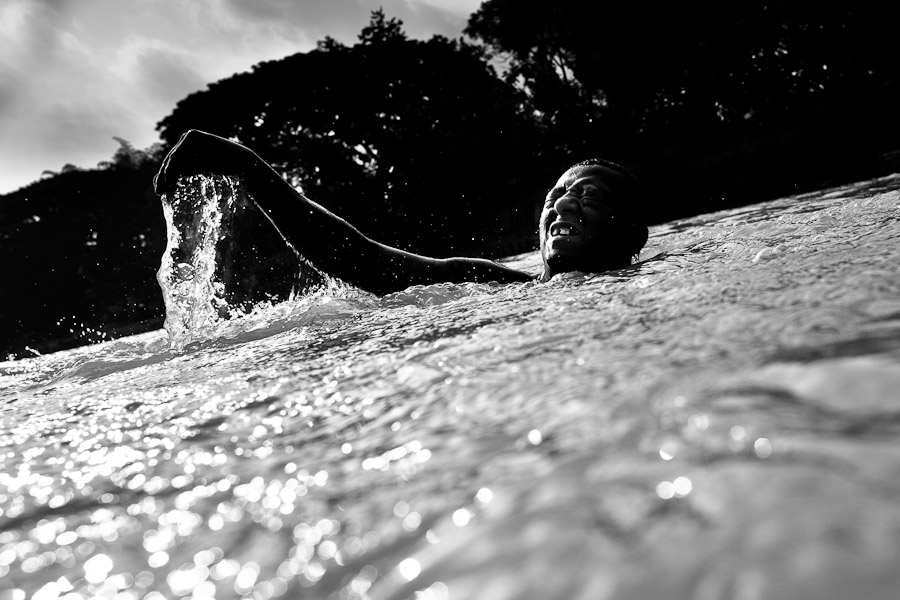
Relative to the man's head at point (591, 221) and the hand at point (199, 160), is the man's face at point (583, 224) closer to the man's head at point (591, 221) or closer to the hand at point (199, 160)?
the man's head at point (591, 221)

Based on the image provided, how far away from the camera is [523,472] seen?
650 mm

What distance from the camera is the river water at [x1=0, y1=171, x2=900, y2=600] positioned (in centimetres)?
46

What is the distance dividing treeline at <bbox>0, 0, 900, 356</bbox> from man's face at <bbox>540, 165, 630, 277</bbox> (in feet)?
37.7

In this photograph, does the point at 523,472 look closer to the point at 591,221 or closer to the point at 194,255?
the point at 591,221

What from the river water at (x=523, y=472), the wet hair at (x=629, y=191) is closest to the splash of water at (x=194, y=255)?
the wet hair at (x=629, y=191)

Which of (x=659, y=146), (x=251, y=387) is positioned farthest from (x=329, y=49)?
(x=251, y=387)

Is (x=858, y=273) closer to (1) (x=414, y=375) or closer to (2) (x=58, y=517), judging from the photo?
(1) (x=414, y=375)

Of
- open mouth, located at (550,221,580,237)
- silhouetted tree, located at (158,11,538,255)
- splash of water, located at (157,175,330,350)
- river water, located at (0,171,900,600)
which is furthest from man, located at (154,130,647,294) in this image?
silhouetted tree, located at (158,11,538,255)

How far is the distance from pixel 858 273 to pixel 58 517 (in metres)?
1.70

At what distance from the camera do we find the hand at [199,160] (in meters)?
3.34

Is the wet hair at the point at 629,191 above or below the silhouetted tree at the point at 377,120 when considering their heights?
below

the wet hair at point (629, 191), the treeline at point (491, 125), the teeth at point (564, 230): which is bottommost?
the teeth at point (564, 230)

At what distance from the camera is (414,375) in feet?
4.15

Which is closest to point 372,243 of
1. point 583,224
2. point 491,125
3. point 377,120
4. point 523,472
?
point 583,224
